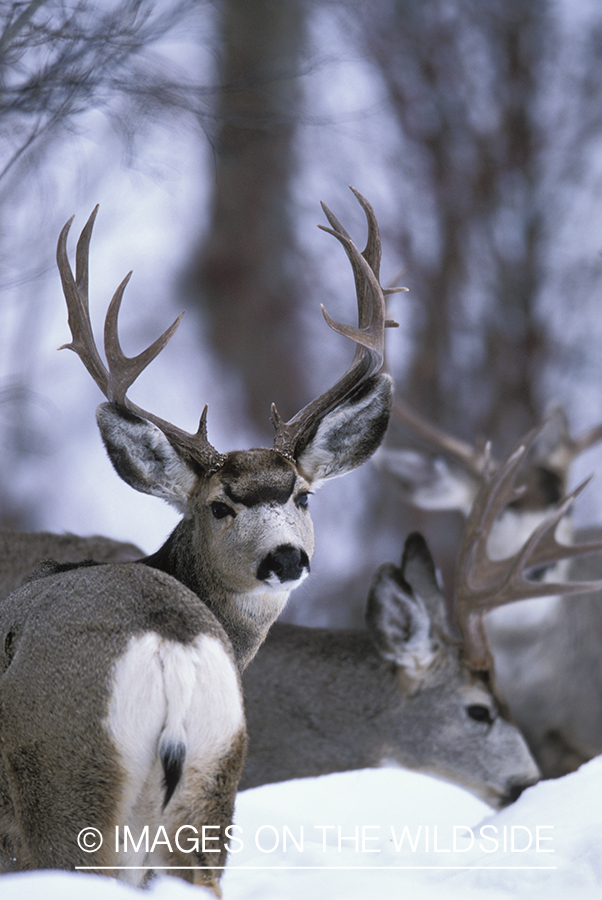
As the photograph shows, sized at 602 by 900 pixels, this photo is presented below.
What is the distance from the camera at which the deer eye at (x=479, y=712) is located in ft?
15.5

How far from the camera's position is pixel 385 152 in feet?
31.8

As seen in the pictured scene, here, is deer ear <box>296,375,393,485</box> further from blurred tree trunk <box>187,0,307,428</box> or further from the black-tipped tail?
blurred tree trunk <box>187,0,307,428</box>

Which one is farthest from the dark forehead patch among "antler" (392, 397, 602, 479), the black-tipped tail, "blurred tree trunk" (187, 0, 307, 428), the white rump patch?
"blurred tree trunk" (187, 0, 307, 428)

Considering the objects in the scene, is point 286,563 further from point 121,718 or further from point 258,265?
point 258,265

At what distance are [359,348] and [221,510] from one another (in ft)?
2.70

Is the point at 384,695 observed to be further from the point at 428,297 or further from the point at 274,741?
the point at 428,297

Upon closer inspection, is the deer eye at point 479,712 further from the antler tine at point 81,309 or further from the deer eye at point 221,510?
the antler tine at point 81,309

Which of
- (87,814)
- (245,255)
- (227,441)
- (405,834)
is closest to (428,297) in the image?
(227,441)

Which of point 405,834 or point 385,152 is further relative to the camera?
point 385,152

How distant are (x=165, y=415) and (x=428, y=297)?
2653mm

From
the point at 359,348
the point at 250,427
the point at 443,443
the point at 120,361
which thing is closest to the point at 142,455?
the point at 120,361

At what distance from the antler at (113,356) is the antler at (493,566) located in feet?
6.39

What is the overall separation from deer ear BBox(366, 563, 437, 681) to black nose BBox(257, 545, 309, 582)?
2009 mm

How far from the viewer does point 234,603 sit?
3.15m
